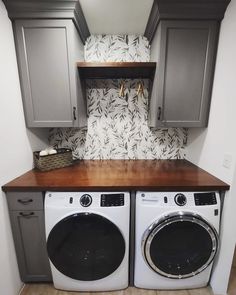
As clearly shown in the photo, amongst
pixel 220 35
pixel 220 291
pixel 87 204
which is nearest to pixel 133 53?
pixel 220 35

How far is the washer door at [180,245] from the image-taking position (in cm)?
118

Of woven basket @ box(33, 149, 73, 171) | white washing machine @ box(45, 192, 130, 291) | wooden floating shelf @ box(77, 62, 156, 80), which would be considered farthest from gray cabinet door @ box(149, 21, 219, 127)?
woven basket @ box(33, 149, 73, 171)

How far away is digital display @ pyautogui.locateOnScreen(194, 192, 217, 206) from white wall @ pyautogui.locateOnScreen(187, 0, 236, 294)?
0.36 ft

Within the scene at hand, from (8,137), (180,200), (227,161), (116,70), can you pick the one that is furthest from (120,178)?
(116,70)

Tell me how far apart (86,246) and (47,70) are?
1.53 meters

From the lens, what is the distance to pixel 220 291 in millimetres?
1343

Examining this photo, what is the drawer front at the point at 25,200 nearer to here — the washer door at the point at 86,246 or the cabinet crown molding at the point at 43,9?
the washer door at the point at 86,246

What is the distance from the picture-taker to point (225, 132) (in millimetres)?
1232

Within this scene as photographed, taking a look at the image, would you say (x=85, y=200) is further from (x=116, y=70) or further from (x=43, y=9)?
(x=43, y=9)

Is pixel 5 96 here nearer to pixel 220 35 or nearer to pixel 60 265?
pixel 60 265

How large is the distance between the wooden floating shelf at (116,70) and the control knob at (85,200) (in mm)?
1145

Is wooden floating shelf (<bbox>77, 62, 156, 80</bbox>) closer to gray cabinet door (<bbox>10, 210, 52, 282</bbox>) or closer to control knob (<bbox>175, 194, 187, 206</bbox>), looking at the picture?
control knob (<bbox>175, 194, 187, 206</bbox>)

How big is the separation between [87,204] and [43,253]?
625 mm

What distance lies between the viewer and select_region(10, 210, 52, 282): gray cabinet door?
1258 millimetres
